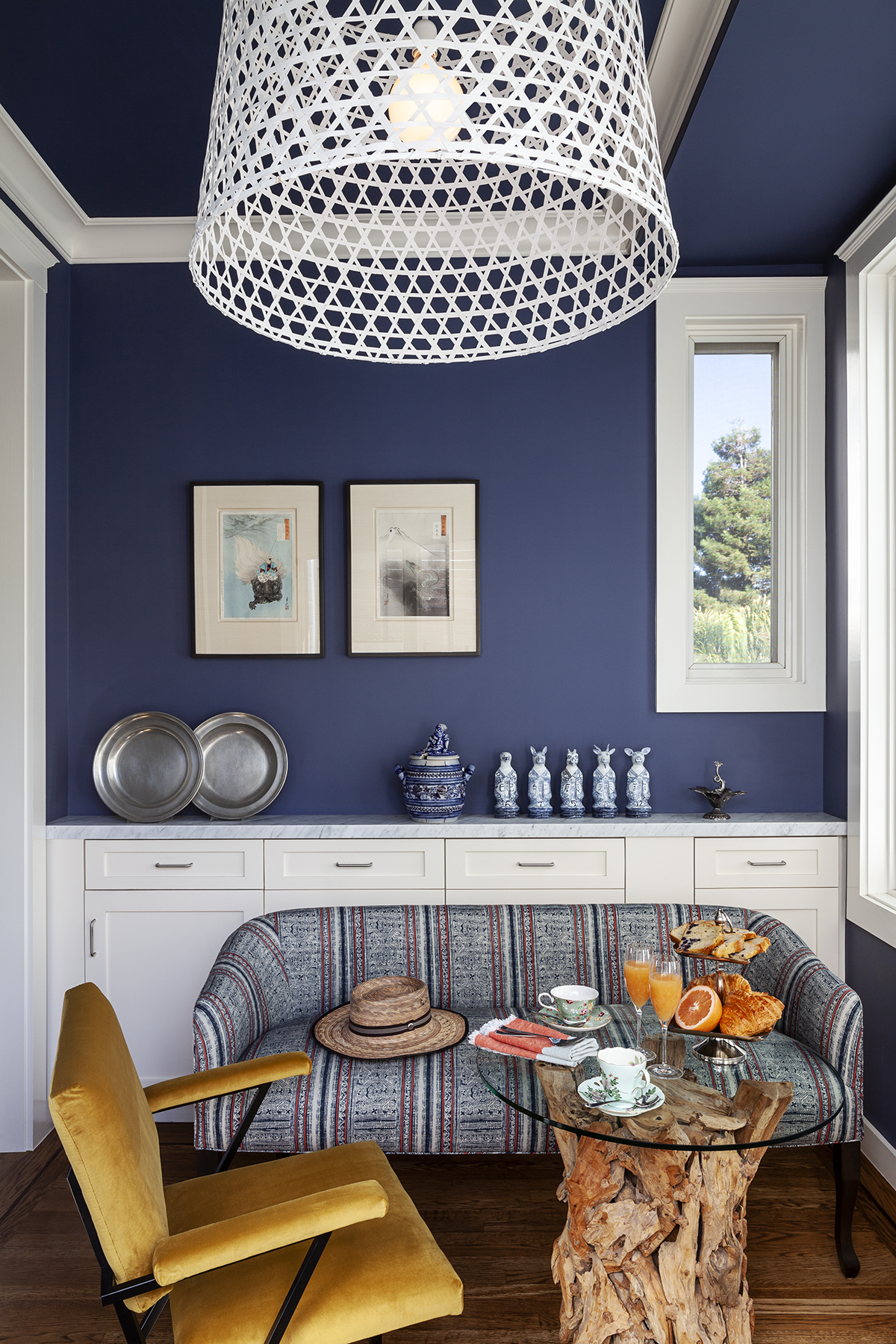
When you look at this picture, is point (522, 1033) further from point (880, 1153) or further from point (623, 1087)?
point (880, 1153)

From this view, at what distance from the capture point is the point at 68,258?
332cm

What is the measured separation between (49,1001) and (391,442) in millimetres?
2357

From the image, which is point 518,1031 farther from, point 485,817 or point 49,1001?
point 49,1001

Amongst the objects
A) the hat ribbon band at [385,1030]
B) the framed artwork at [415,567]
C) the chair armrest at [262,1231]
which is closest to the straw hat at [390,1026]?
the hat ribbon band at [385,1030]

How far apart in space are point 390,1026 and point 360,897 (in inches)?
29.1

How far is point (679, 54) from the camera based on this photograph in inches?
91.9

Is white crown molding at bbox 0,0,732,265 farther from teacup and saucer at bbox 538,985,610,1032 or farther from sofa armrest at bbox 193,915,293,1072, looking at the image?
sofa armrest at bbox 193,915,293,1072

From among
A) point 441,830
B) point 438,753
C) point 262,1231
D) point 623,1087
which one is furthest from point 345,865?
point 262,1231

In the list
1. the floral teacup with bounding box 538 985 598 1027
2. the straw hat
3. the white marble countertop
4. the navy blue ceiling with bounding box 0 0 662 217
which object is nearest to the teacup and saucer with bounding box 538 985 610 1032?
the floral teacup with bounding box 538 985 598 1027

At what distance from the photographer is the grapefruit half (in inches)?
74.7

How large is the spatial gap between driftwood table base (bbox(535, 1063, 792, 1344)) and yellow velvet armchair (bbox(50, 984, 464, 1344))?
353 millimetres

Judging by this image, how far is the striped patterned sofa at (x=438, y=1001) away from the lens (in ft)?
7.29

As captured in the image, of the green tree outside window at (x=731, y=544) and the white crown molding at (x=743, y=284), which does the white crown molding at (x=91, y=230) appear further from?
the green tree outside window at (x=731, y=544)

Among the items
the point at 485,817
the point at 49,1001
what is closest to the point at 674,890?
the point at 485,817
